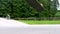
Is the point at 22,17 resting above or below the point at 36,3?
below

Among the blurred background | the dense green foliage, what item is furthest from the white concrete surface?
the dense green foliage

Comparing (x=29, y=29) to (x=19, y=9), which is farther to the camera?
(x=19, y=9)

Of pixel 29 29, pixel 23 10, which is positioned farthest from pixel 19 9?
pixel 29 29

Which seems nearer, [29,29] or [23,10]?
[29,29]

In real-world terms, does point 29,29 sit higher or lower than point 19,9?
lower

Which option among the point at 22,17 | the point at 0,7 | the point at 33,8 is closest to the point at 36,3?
the point at 33,8

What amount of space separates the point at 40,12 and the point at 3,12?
412 cm

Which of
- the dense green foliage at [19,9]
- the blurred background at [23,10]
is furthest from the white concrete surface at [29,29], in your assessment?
the dense green foliage at [19,9]

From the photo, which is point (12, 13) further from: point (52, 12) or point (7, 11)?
point (52, 12)

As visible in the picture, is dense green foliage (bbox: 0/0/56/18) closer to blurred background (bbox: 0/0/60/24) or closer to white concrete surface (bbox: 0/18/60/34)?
blurred background (bbox: 0/0/60/24)

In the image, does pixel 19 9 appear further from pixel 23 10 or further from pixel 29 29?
pixel 29 29

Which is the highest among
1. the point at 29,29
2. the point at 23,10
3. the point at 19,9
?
the point at 19,9

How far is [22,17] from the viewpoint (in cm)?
2458

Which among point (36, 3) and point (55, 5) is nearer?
point (36, 3)
